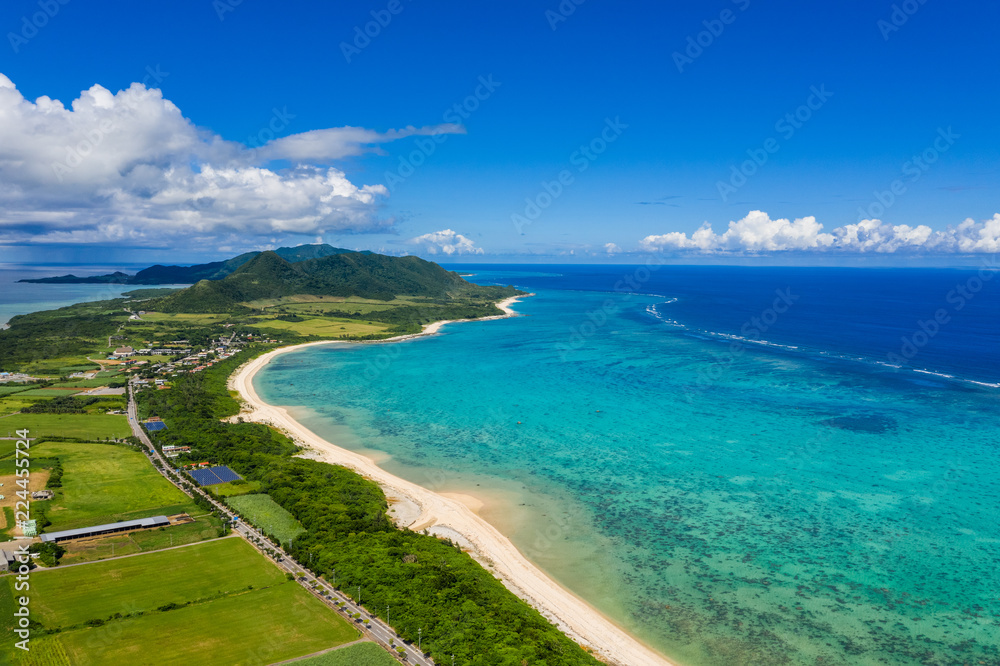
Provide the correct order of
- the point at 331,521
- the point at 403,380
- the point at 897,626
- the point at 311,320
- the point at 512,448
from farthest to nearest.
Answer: the point at 311,320 → the point at 403,380 → the point at 512,448 → the point at 331,521 → the point at 897,626

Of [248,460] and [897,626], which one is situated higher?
[248,460]

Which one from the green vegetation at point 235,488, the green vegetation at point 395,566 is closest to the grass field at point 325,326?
the green vegetation at point 395,566

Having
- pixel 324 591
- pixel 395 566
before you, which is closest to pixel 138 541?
pixel 324 591

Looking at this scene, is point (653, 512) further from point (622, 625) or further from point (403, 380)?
point (403, 380)

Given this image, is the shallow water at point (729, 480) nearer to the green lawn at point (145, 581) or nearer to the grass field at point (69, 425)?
the green lawn at point (145, 581)

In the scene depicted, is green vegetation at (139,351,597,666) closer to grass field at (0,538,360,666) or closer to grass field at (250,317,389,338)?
grass field at (0,538,360,666)

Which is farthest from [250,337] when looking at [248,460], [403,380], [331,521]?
[331,521]

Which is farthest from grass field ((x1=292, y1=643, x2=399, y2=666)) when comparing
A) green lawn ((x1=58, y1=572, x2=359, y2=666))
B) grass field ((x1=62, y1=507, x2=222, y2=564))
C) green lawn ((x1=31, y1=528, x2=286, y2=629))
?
grass field ((x1=62, y1=507, x2=222, y2=564))
